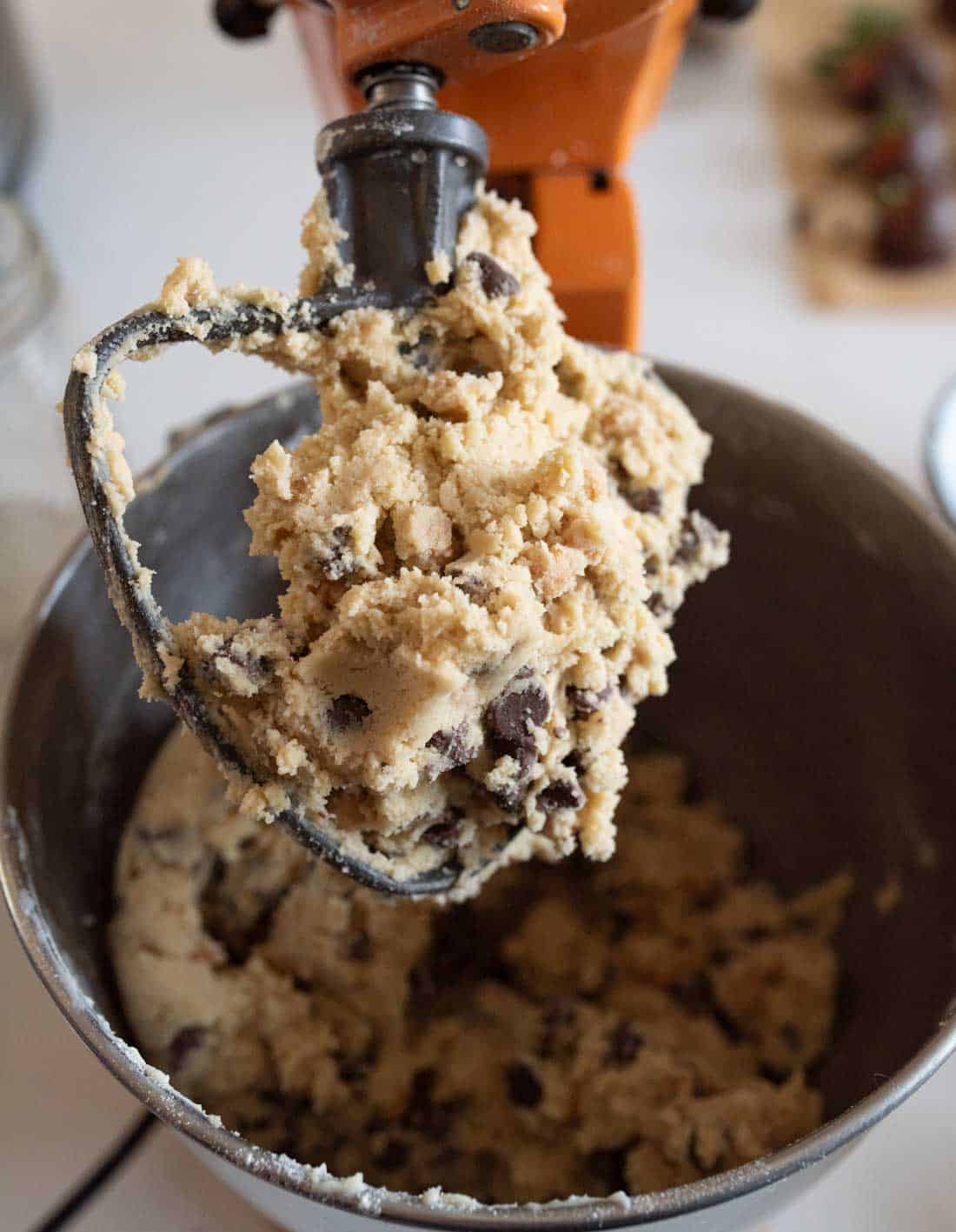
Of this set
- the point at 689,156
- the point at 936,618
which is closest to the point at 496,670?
the point at 936,618

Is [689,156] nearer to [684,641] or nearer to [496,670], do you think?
[684,641]

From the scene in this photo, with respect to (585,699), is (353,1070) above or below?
below

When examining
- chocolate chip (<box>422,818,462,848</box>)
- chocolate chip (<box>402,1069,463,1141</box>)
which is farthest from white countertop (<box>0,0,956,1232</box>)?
chocolate chip (<box>422,818,462,848</box>)

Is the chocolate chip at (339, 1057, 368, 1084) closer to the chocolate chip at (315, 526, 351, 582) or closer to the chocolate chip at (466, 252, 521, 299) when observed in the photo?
the chocolate chip at (315, 526, 351, 582)

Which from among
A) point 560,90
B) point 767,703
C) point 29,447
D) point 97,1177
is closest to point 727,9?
point 560,90

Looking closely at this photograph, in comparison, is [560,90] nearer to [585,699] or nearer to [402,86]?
[402,86]

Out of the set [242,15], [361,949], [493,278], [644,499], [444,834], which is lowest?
[361,949]

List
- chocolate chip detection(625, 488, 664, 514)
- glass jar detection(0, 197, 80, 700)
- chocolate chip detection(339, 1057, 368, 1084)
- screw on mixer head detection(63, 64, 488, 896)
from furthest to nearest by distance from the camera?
glass jar detection(0, 197, 80, 700), chocolate chip detection(339, 1057, 368, 1084), chocolate chip detection(625, 488, 664, 514), screw on mixer head detection(63, 64, 488, 896)
